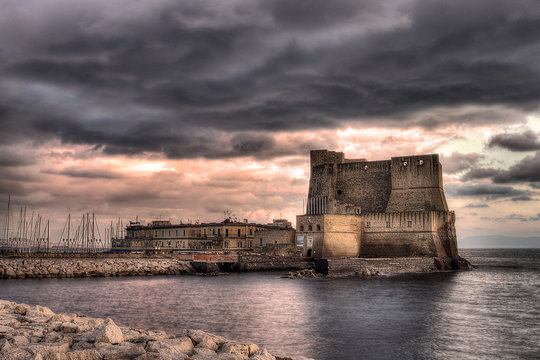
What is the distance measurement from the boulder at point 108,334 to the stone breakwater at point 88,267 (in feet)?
110

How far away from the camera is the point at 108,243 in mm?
82125

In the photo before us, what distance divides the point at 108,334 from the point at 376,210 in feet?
162

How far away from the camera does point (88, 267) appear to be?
140 ft

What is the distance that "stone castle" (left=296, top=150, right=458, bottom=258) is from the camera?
49.8 m

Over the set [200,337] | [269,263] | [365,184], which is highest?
[365,184]

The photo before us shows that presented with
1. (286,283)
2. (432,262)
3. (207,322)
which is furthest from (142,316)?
(432,262)

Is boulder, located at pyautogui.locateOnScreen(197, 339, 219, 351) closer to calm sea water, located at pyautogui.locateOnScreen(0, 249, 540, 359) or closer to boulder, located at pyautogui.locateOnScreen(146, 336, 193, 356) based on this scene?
boulder, located at pyautogui.locateOnScreen(146, 336, 193, 356)

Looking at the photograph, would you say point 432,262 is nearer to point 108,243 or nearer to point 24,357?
point 24,357

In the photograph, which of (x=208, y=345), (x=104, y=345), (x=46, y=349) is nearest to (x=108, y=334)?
(x=104, y=345)

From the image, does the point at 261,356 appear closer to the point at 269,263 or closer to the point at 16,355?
the point at 16,355

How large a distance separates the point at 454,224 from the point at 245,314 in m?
39.4

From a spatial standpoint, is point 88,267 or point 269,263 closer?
point 88,267

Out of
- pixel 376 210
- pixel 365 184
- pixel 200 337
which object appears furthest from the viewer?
pixel 365 184

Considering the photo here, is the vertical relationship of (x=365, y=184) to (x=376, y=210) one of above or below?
above
